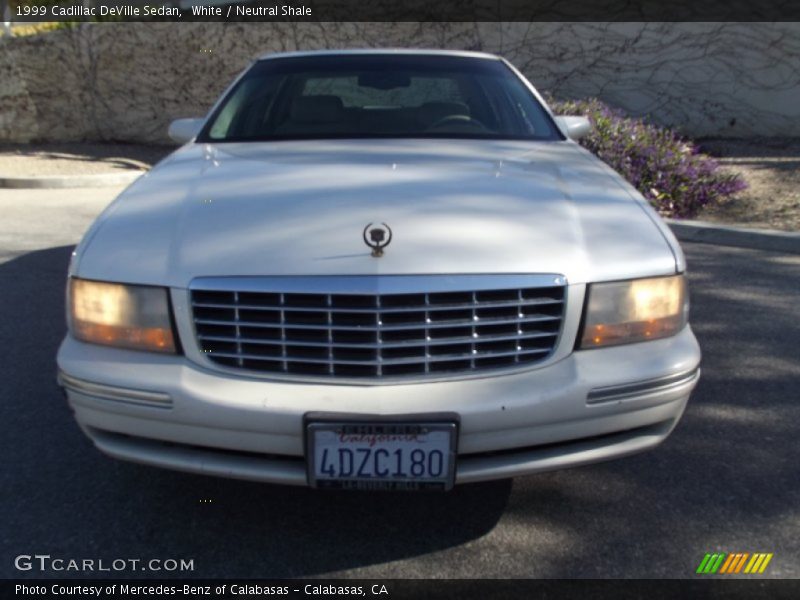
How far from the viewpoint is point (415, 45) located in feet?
41.9

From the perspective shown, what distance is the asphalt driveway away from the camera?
2.62 metres

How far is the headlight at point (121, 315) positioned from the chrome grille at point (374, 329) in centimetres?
11

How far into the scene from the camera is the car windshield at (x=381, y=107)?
3.94 metres

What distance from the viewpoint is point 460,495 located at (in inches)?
118

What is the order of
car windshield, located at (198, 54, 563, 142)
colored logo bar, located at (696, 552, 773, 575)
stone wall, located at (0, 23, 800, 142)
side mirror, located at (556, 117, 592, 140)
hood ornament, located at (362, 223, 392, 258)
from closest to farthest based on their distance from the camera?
hood ornament, located at (362, 223, 392, 258) → colored logo bar, located at (696, 552, 773, 575) → car windshield, located at (198, 54, 563, 142) → side mirror, located at (556, 117, 592, 140) → stone wall, located at (0, 23, 800, 142)

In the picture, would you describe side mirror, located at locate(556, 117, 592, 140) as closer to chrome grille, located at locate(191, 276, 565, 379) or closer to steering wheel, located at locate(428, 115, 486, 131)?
steering wheel, located at locate(428, 115, 486, 131)

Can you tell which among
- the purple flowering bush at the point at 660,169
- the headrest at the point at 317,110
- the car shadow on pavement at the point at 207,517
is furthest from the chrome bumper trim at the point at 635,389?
the purple flowering bush at the point at 660,169

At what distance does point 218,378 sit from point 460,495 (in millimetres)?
1018

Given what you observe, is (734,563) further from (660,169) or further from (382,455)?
(660,169)

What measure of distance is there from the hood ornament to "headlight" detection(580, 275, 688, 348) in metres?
0.61

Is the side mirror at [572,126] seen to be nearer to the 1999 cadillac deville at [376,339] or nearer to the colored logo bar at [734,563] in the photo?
the 1999 cadillac deville at [376,339]

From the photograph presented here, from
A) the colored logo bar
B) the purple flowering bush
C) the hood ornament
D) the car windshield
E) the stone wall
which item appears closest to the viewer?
the hood ornament

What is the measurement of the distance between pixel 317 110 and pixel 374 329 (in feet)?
6.41

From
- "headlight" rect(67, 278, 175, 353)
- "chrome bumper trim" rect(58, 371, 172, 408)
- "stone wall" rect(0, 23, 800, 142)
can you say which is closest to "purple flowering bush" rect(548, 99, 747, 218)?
"stone wall" rect(0, 23, 800, 142)
